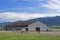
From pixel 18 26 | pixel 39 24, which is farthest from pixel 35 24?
pixel 18 26

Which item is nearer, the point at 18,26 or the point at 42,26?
the point at 42,26

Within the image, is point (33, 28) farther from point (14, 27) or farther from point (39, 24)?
point (14, 27)

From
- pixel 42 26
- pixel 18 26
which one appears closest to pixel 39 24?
pixel 42 26

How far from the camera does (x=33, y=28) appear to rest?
93125mm

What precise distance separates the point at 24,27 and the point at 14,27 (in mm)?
11046

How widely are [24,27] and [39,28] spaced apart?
746cm

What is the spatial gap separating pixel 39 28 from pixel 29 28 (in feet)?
15.4

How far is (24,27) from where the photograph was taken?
9638cm

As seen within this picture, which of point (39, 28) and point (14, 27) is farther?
point (14, 27)

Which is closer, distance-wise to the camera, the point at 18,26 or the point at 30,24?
the point at 30,24

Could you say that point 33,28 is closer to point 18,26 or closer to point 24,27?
point 24,27

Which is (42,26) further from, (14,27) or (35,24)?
(14,27)

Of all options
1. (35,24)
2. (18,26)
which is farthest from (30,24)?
(18,26)

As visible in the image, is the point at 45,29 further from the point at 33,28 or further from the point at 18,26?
the point at 18,26
